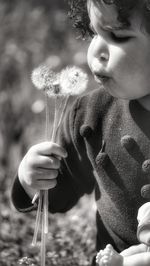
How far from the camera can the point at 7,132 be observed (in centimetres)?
361

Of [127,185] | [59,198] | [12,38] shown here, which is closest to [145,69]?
[127,185]

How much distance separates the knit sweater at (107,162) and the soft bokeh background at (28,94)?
84 cm

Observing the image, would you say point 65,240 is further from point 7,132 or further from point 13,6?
point 13,6

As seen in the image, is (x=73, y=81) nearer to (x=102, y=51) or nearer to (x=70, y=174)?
(x=102, y=51)

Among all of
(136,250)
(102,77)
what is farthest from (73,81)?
(136,250)

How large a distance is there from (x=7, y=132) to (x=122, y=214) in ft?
5.80

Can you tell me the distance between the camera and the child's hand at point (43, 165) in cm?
187

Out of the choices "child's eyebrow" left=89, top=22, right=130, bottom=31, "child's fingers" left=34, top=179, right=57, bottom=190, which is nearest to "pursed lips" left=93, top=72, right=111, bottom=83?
"child's eyebrow" left=89, top=22, right=130, bottom=31

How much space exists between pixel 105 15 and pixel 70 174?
1.73 ft

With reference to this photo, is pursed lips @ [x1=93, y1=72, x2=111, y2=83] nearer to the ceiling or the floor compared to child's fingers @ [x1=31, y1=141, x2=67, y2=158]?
nearer to the ceiling

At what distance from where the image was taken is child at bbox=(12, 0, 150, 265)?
1705 mm

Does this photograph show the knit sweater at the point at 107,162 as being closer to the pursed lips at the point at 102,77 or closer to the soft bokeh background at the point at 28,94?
the pursed lips at the point at 102,77

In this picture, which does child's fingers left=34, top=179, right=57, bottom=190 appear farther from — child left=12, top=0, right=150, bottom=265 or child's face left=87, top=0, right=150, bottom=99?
child's face left=87, top=0, right=150, bottom=99

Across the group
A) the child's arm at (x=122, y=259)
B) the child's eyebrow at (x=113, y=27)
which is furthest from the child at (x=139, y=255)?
the child's eyebrow at (x=113, y=27)
